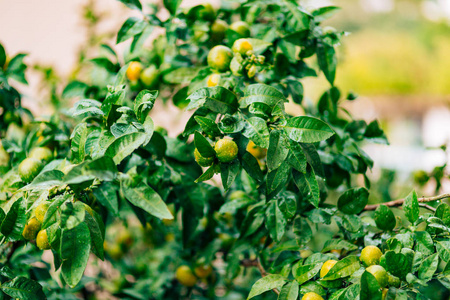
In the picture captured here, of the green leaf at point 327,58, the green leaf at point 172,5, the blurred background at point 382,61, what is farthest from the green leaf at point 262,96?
the blurred background at point 382,61

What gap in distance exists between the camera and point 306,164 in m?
0.58

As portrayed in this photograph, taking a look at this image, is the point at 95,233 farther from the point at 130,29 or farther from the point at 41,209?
the point at 130,29

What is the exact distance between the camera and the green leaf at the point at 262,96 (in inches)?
23.3

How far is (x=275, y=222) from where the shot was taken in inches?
27.0

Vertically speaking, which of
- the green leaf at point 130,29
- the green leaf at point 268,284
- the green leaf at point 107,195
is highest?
the green leaf at point 130,29

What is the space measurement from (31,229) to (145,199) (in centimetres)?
24

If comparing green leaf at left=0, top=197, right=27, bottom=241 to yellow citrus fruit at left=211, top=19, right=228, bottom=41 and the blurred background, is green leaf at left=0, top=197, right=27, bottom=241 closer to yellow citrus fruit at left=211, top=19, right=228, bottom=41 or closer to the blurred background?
yellow citrus fruit at left=211, top=19, right=228, bottom=41

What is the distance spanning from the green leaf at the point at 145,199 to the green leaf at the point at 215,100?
135mm

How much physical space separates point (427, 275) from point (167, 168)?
469 mm

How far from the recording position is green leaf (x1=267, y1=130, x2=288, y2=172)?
0.54m

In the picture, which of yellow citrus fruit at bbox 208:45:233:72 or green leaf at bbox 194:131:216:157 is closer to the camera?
green leaf at bbox 194:131:216:157

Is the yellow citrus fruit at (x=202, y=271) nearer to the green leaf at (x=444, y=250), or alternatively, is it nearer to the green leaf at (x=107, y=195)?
the green leaf at (x=107, y=195)

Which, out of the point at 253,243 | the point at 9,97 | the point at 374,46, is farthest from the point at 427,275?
the point at 374,46

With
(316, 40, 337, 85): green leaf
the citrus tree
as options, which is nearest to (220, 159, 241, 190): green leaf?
the citrus tree
